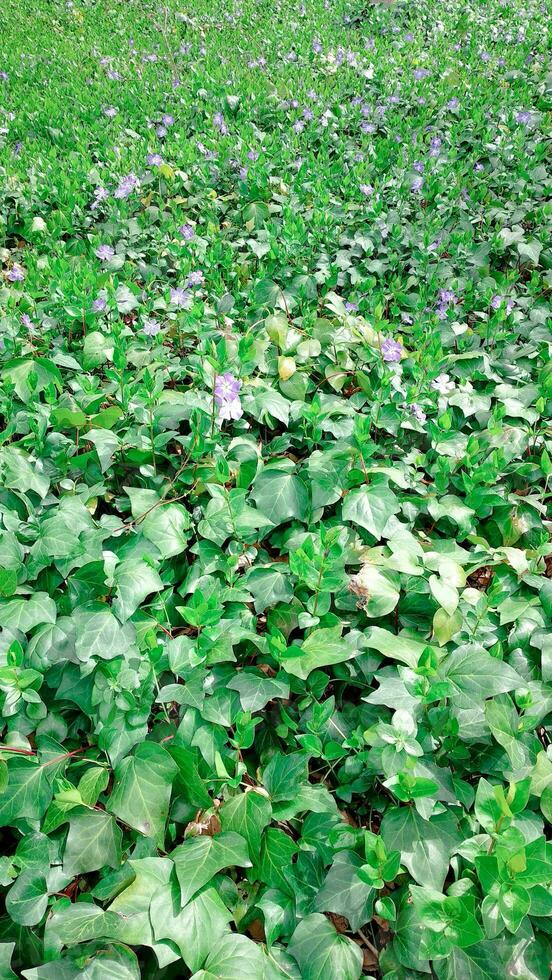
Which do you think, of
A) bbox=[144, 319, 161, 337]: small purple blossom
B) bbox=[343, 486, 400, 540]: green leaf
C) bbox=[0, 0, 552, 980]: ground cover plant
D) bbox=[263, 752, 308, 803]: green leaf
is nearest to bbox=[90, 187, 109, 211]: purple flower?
bbox=[0, 0, 552, 980]: ground cover plant

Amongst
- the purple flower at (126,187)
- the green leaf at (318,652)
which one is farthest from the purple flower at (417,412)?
the purple flower at (126,187)

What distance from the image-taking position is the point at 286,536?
1957 mm

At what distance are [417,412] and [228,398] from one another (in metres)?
0.67

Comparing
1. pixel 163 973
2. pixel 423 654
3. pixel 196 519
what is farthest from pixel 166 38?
pixel 163 973

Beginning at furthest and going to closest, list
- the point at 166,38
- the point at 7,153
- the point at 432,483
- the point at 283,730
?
the point at 166,38 → the point at 7,153 → the point at 432,483 → the point at 283,730

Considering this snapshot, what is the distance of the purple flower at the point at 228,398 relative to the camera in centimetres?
205

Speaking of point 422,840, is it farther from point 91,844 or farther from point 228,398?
point 228,398

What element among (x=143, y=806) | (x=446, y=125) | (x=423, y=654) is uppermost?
(x=446, y=125)

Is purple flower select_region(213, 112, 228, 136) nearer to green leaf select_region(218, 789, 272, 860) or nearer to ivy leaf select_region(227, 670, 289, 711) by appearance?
ivy leaf select_region(227, 670, 289, 711)

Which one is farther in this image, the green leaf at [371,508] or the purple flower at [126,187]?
the purple flower at [126,187]

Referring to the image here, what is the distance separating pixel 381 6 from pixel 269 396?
6703 millimetres

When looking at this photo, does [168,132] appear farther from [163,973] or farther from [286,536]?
[163,973]

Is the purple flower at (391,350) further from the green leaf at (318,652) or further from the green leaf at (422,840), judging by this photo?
the green leaf at (422,840)

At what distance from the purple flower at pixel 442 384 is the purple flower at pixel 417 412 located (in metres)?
0.13
